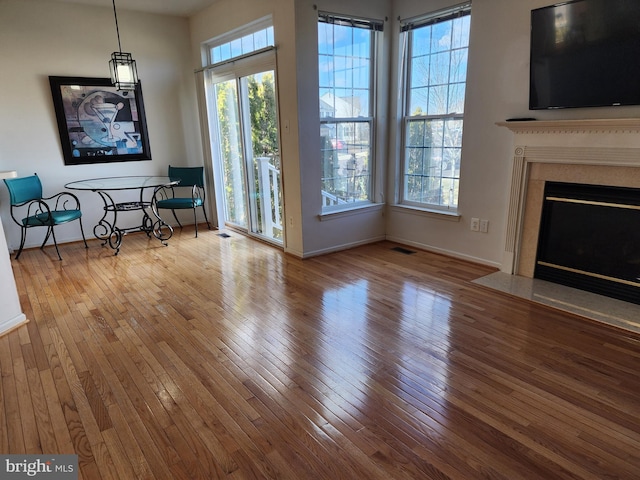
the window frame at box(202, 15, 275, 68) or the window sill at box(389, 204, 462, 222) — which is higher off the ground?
the window frame at box(202, 15, 275, 68)

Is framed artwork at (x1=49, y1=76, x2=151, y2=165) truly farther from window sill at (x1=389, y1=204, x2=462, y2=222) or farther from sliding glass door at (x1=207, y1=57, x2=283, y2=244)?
window sill at (x1=389, y1=204, x2=462, y2=222)

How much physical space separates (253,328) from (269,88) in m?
2.80

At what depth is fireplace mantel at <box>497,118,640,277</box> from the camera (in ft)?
9.24

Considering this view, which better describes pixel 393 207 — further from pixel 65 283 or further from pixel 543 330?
pixel 65 283

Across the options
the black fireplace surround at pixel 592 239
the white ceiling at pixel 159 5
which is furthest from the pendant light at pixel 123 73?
the black fireplace surround at pixel 592 239

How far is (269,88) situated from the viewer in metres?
4.37

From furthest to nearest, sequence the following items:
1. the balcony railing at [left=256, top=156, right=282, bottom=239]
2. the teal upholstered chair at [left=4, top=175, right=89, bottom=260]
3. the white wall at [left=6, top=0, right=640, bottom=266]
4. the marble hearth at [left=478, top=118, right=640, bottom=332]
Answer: the balcony railing at [left=256, top=156, right=282, bottom=239]
the teal upholstered chair at [left=4, top=175, right=89, bottom=260]
the white wall at [left=6, top=0, right=640, bottom=266]
the marble hearth at [left=478, top=118, right=640, bottom=332]

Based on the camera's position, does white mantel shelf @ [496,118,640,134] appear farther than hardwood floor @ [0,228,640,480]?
Yes

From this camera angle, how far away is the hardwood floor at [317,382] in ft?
5.43

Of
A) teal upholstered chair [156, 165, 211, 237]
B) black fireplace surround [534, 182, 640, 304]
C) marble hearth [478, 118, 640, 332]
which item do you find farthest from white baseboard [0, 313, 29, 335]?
black fireplace surround [534, 182, 640, 304]

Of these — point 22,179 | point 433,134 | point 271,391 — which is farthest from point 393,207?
point 22,179

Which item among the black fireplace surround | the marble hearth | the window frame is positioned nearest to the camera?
the marble hearth

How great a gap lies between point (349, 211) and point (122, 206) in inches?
107

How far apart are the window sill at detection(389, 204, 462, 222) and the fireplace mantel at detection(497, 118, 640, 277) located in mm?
615
